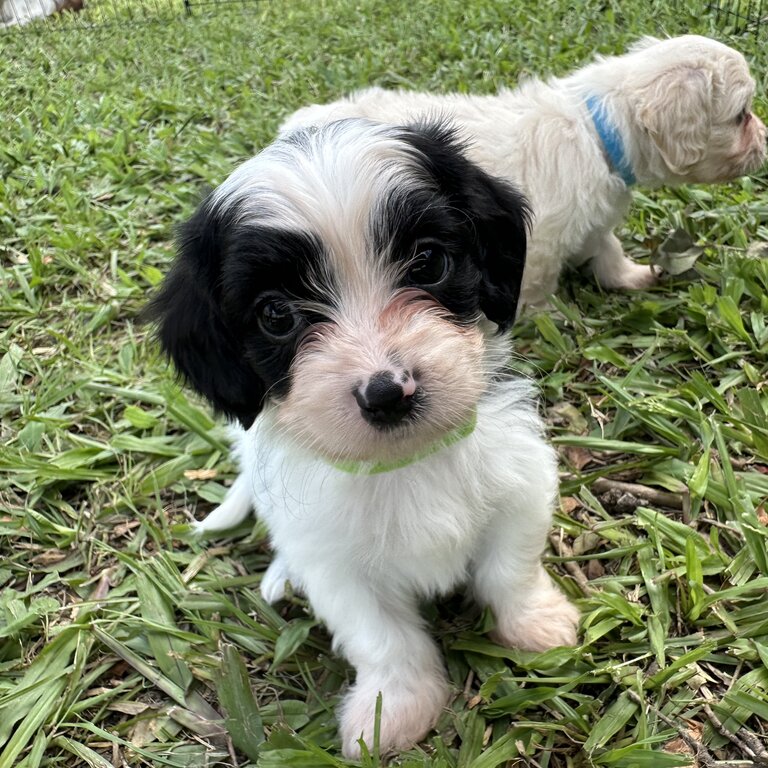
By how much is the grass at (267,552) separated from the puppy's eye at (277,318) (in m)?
0.93

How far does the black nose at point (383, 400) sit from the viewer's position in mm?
1301

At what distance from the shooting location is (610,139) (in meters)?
3.06

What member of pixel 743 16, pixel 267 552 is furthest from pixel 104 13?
pixel 267 552

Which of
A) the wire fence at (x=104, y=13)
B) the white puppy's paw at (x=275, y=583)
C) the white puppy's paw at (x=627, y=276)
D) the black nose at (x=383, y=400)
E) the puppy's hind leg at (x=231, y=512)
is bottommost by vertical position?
the white puppy's paw at (x=627, y=276)

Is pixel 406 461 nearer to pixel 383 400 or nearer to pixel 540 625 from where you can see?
pixel 383 400

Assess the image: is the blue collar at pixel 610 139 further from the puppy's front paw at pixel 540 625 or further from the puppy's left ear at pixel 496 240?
the puppy's front paw at pixel 540 625

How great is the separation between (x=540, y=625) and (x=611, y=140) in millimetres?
2195

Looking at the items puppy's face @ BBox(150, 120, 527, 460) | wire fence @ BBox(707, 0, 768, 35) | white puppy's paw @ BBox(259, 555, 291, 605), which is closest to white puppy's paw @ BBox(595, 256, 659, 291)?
puppy's face @ BBox(150, 120, 527, 460)

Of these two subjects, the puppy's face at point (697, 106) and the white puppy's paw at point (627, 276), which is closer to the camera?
the puppy's face at point (697, 106)

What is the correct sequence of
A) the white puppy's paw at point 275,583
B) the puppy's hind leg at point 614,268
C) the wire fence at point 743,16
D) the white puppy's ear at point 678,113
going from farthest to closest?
1. the wire fence at point 743,16
2. the puppy's hind leg at point 614,268
3. the white puppy's ear at point 678,113
4. the white puppy's paw at point 275,583

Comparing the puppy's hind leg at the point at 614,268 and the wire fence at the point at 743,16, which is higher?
the wire fence at the point at 743,16

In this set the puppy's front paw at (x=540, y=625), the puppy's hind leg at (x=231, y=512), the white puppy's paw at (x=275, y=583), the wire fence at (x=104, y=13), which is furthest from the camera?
the wire fence at (x=104, y=13)

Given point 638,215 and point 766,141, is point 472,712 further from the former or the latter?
point 766,141

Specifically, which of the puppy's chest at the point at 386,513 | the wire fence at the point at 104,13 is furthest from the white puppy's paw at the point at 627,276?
the wire fence at the point at 104,13
